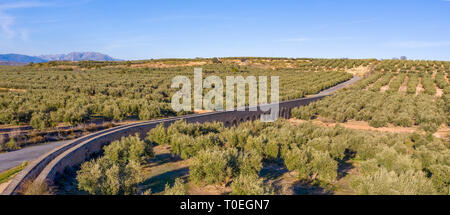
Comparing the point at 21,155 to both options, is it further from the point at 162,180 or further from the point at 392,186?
the point at 392,186

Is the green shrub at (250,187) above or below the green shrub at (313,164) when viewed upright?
above

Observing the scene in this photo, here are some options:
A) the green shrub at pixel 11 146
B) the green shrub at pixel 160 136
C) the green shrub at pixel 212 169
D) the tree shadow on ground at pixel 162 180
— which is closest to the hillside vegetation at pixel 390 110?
the green shrub at pixel 160 136

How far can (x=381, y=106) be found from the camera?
1524 inches

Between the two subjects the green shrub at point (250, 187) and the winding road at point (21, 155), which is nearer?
the green shrub at point (250, 187)

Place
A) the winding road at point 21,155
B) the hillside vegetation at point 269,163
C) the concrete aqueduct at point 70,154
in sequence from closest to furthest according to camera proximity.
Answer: the hillside vegetation at point 269,163 → the concrete aqueduct at point 70,154 → the winding road at point 21,155

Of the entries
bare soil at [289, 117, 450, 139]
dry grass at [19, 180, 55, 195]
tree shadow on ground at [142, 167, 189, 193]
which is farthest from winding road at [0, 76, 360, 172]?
bare soil at [289, 117, 450, 139]

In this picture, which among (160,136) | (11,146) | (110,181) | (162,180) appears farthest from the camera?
(160,136)

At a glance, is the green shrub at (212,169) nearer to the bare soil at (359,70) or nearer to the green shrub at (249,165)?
the green shrub at (249,165)

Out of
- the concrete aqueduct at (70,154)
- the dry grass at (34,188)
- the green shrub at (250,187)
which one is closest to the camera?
the green shrub at (250,187)

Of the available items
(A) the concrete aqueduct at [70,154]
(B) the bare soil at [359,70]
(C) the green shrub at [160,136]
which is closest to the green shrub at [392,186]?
(C) the green shrub at [160,136]

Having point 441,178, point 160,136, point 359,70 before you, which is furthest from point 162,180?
point 359,70

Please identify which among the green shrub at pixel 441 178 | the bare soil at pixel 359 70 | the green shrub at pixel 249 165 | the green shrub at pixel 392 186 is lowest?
the green shrub at pixel 441 178
